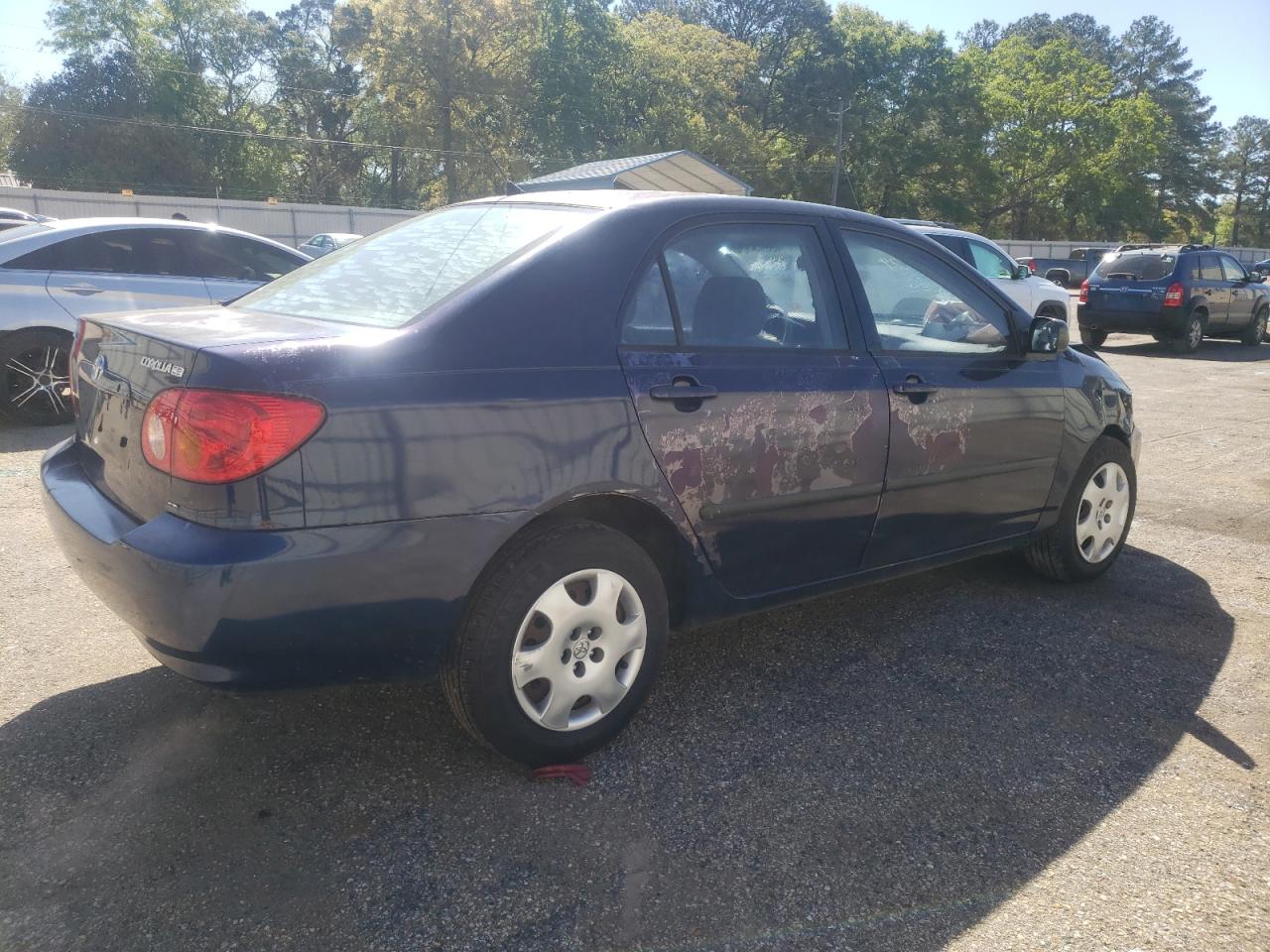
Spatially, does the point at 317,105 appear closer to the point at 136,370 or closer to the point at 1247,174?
the point at 136,370

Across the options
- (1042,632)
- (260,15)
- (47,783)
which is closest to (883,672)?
(1042,632)

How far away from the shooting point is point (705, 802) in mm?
2691

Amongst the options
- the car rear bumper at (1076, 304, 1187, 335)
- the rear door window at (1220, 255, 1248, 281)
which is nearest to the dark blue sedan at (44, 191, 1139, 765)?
the car rear bumper at (1076, 304, 1187, 335)

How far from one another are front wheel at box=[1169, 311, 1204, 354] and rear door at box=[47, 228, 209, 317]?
14386 millimetres

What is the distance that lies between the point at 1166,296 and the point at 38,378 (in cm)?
1498

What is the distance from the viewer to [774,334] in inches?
127

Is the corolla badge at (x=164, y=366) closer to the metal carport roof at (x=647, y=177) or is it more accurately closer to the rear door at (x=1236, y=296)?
the metal carport roof at (x=647, y=177)

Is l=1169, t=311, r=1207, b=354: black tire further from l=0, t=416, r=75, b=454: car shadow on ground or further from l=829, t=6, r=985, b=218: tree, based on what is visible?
l=829, t=6, r=985, b=218: tree

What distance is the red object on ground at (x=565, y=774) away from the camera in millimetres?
2777

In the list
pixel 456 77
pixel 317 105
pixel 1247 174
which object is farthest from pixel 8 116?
pixel 1247 174

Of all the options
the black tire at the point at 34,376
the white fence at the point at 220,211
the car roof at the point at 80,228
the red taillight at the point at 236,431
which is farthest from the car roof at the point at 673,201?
the white fence at the point at 220,211

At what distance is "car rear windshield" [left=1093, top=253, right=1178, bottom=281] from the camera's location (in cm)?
1555

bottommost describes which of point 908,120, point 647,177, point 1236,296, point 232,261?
point 232,261

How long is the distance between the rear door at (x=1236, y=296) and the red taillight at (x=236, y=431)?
1769 centimetres
